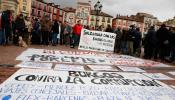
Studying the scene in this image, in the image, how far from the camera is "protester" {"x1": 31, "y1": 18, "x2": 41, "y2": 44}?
65.5ft

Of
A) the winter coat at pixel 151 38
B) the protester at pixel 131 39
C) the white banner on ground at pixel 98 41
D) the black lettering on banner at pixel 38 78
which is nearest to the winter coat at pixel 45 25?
the white banner on ground at pixel 98 41

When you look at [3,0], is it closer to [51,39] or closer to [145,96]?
[51,39]

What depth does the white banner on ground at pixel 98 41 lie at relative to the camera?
18844 millimetres

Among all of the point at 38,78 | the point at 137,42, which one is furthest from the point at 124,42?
the point at 38,78

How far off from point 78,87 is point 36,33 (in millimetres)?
14199

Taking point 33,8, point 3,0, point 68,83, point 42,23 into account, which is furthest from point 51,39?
point 33,8

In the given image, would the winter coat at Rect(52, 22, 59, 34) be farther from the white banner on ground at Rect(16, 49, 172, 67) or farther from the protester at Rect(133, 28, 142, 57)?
the white banner on ground at Rect(16, 49, 172, 67)

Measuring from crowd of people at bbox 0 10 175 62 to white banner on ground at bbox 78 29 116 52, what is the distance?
0.80 meters

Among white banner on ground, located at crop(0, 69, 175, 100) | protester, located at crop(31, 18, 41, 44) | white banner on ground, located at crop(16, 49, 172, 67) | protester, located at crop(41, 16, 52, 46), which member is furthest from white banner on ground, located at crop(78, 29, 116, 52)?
white banner on ground, located at crop(0, 69, 175, 100)

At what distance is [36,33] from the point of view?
2009 centimetres

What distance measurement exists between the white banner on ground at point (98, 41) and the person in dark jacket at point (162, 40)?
11.0 feet

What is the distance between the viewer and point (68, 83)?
21.7 ft

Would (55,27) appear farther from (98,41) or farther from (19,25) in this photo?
(98,41)

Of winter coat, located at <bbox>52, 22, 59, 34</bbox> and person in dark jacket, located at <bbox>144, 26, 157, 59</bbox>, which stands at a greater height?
winter coat, located at <bbox>52, 22, 59, 34</bbox>
